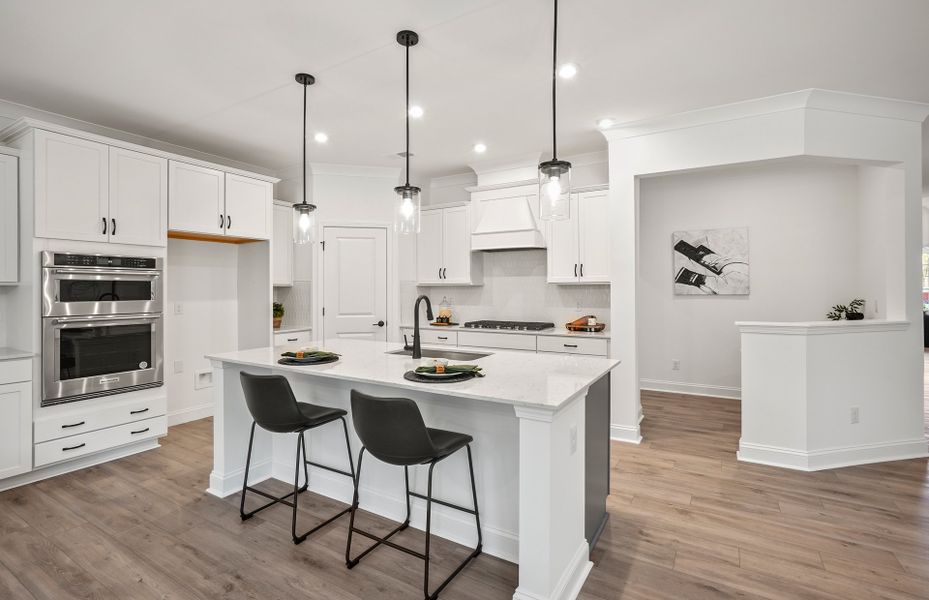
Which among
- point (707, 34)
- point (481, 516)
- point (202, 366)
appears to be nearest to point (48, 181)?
point (202, 366)

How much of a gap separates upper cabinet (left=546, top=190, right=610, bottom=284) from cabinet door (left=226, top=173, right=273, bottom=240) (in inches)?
116

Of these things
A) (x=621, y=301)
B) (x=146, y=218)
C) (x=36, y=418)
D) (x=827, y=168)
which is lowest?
(x=36, y=418)

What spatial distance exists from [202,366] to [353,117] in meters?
2.97

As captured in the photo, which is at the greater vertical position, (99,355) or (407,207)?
(407,207)

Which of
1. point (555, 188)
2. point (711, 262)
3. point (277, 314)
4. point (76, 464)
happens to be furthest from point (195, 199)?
point (711, 262)

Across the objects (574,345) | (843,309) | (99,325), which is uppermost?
(843,309)

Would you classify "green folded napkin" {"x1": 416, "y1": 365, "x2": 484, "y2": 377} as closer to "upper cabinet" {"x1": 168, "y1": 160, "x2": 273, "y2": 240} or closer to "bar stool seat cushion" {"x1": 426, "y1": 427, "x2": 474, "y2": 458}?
"bar stool seat cushion" {"x1": 426, "y1": 427, "x2": 474, "y2": 458}

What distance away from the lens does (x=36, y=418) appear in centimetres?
330

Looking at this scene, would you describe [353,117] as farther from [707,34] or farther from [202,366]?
[202,366]

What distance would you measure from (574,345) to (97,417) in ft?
13.2

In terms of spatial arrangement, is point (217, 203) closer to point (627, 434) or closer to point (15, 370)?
point (15, 370)

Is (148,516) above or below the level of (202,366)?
below

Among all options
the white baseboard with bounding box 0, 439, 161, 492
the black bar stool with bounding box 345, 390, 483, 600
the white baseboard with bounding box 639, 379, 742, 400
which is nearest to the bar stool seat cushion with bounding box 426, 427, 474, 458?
the black bar stool with bounding box 345, 390, 483, 600

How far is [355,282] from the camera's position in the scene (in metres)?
5.52
